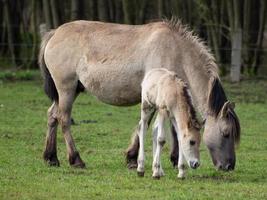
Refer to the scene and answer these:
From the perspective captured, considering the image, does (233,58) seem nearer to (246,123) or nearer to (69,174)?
(246,123)

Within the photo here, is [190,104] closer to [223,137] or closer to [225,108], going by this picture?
[225,108]

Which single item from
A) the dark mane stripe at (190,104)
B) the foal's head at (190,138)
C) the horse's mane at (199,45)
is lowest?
the foal's head at (190,138)

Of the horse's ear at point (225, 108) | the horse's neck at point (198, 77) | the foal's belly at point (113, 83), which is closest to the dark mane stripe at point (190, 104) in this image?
the horse's ear at point (225, 108)

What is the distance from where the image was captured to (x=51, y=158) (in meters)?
11.5

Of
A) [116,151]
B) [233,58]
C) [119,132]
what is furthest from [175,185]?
[233,58]

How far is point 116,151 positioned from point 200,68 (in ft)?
8.39

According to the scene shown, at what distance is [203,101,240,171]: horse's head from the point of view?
10539 millimetres

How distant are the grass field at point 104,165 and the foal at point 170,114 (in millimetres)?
265

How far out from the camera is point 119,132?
1538 centimetres

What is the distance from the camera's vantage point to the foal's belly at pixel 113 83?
11148 millimetres

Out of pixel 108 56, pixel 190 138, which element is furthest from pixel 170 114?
pixel 108 56

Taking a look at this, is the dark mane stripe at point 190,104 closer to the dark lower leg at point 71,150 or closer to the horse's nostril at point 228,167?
the horse's nostril at point 228,167

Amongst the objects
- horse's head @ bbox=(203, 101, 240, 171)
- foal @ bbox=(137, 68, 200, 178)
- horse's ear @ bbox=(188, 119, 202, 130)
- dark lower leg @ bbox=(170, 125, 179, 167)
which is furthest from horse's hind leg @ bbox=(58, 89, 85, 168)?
horse's ear @ bbox=(188, 119, 202, 130)

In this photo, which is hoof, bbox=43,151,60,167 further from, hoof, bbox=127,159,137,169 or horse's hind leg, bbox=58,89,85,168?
hoof, bbox=127,159,137,169
